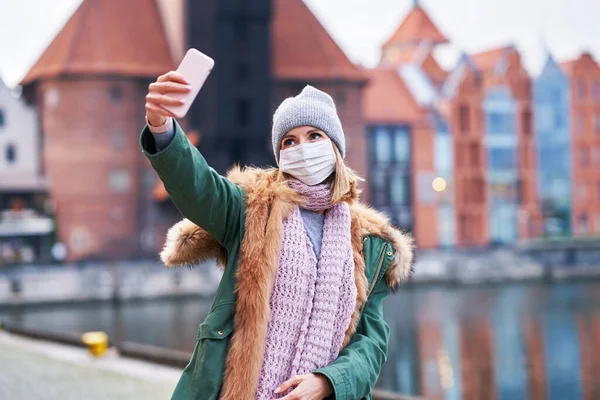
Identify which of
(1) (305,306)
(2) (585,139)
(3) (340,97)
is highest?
(3) (340,97)

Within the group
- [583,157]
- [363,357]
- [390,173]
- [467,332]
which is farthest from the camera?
[583,157]

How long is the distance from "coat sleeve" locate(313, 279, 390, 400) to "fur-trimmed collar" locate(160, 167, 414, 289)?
0.07 m

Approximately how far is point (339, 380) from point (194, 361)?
0.30 meters

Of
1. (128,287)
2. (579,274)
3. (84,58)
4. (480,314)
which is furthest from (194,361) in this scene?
(579,274)

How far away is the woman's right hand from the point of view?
1.73m

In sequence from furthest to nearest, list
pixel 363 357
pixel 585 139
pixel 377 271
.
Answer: pixel 585 139 < pixel 377 271 < pixel 363 357

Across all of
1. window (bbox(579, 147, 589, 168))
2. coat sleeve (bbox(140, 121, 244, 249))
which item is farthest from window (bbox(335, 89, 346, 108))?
coat sleeve (bbox(140, 121, 244, 249))

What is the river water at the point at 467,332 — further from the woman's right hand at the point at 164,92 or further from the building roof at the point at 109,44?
the woman's right hand at the point at 164,92

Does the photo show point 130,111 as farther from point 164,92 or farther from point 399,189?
point 164,92

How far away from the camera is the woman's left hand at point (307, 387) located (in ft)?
6.07

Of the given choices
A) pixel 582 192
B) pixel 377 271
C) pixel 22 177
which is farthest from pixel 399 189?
pixel 377 271

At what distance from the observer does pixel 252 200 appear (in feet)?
6.56

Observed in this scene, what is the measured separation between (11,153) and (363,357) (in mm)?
30058

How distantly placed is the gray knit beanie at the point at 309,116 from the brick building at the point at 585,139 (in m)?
38.7
